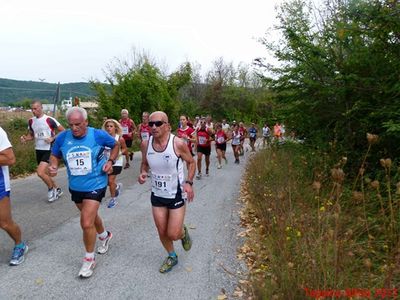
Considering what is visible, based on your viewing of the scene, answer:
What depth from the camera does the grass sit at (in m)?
3.17

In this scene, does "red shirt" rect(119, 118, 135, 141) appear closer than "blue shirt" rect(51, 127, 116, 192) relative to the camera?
No

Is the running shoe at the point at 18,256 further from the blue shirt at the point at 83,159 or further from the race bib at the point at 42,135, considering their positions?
the race bib at the point at 42,135

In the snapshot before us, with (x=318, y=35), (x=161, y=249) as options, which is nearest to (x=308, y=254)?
(x=161, y=249)

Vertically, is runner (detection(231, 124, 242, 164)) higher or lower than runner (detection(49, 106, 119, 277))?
lower

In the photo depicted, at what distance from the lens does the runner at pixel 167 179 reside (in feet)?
13.8

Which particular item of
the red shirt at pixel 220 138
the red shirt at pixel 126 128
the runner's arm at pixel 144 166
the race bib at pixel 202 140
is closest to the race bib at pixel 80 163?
the runner's arm at pixel 144 166

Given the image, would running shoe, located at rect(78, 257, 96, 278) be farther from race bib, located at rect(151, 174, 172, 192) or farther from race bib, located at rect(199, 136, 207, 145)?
race bib, located at rect(199, 136, 207, 145)

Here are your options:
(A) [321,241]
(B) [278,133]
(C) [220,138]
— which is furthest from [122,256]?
(B) [278,133]

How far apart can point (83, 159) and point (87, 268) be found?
126cm

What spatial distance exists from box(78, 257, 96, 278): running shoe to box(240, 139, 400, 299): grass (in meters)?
1.86

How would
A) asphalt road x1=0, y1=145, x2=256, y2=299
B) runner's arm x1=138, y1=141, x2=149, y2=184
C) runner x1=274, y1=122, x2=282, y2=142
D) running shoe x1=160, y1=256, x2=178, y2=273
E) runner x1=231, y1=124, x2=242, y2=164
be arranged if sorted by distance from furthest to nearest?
runner x1=231, y1=124, x2=242, y2=164 < runner x1=274, y1=122, x2=282, y2=142 < runner's arm x1=138, y1=141, x2=149, y2=184 < running shoe x1=160, y1=256, x2=178, y2=273 < asphalt road x1=0, y1=145, x2=256, y2=299

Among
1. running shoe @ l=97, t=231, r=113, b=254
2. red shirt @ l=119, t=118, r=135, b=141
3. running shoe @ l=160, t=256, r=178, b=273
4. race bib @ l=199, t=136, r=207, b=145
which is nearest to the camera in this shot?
running shoe @ l=160, t=256, r=178, b=273

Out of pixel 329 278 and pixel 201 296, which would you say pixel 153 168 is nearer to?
pixel 201 296

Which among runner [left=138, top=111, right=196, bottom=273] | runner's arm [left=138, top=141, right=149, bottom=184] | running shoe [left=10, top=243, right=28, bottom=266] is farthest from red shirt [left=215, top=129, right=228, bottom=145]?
running shoe [left=10, top=243, right=28, bottom=266]
